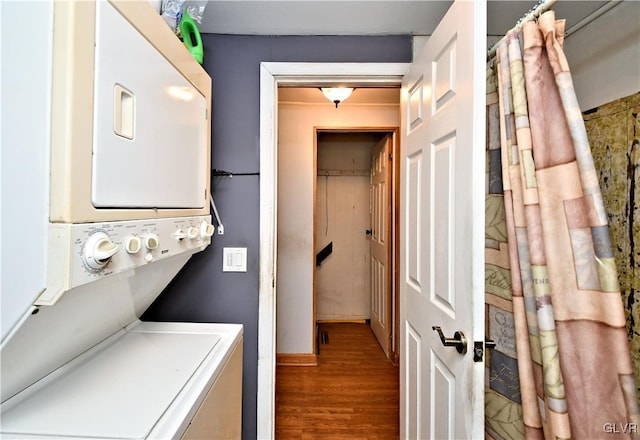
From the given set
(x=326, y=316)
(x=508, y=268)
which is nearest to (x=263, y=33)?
(x=508, y=268)

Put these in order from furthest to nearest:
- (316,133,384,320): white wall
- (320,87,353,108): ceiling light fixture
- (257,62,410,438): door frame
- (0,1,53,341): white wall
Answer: (316,133,384,320): white wall
(320,87,353,108): ceiling light fixture
(257,62,410,438): door frame
(0,1,53,341): white wall

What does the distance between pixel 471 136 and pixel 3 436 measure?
1.39m

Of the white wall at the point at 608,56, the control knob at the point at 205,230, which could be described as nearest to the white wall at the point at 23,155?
the control knob at the point at 205,230

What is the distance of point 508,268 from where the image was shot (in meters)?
1.12

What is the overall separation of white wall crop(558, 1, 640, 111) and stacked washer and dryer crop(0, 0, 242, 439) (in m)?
1.54

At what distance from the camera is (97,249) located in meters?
0.63

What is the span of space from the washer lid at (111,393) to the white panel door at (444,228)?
33.5 inches

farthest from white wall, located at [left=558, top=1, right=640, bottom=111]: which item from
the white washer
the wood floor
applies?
the wood floor

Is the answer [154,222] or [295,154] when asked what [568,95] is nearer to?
[154,222]

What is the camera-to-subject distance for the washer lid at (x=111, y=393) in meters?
0.73

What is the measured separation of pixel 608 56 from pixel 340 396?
2.45 metres

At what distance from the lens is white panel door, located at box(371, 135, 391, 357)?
9.55ft

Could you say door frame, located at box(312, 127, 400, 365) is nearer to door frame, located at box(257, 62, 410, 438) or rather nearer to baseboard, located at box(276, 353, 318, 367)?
Result: baseboard, located at box(276, 353, 318, 367)

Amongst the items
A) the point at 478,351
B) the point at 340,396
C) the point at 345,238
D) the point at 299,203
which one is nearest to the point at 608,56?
the point at 478,351
